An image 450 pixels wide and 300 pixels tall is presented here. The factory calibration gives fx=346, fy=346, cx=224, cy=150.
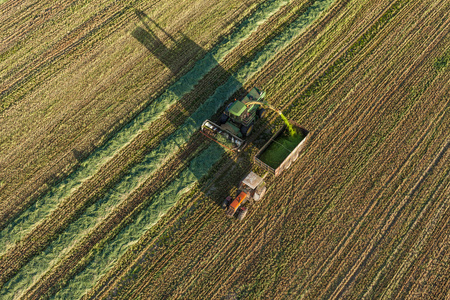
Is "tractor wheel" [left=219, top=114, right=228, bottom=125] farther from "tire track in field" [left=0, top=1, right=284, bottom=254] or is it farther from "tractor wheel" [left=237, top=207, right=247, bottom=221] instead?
"tractor wheel" [left=237, top=207, right=247, bottom=221]

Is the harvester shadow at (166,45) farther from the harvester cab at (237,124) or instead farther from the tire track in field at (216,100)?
the harvester cab at (237,124)

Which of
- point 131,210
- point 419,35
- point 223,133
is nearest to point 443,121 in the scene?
point 419,35

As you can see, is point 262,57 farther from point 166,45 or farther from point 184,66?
point 166,45

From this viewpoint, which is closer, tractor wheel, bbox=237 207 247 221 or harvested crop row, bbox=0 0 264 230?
tractor wheel, bbox=237 207 247 221

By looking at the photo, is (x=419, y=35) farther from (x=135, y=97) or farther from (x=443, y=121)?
(x=135, y=97)

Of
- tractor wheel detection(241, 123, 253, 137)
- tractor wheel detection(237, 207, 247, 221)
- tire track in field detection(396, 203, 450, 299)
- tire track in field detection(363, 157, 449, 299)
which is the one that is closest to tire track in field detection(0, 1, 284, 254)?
tractor wheel detection(241, 123, 253, 137)

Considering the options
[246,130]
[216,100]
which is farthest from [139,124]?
[246,130]
